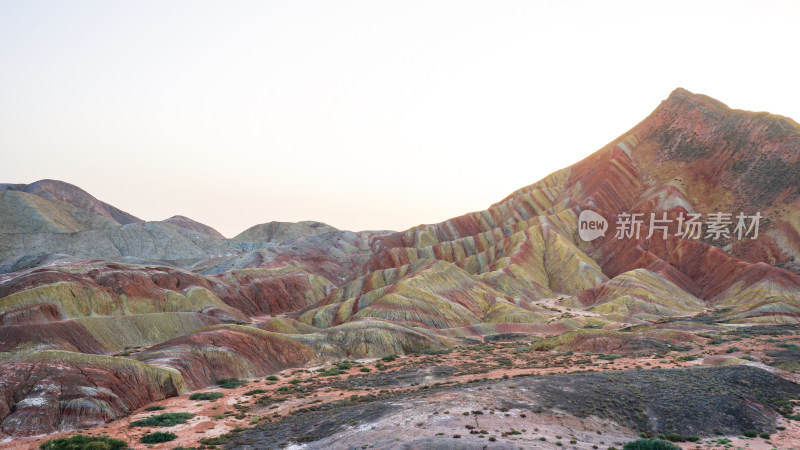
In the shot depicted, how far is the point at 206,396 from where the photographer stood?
4053 cm

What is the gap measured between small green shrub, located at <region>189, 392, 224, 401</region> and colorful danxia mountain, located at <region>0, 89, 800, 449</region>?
0.32m

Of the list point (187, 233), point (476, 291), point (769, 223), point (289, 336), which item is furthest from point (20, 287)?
point (769, 223)

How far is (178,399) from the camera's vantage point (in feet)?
131

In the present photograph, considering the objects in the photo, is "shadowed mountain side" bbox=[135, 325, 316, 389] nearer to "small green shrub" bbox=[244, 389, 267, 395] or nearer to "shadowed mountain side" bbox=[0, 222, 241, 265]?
"small green shrub" bbox=[244, 389, 267, 395]

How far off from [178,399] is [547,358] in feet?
125

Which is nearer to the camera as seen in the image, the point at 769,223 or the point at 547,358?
the point at 547,358

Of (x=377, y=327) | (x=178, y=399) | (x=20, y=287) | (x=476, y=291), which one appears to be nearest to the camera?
(x=178, y=399)

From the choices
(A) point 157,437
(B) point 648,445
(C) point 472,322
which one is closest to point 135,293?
(C) point 472,322

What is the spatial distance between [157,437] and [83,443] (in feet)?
A: 12.7

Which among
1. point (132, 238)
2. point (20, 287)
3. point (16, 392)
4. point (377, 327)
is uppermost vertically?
point (132, 238)

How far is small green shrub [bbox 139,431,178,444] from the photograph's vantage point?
1139 inches

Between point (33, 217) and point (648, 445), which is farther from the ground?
point (33, 217)

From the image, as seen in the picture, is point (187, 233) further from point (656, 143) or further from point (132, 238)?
point (656, 143)

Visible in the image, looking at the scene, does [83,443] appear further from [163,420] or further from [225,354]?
[225,354]
